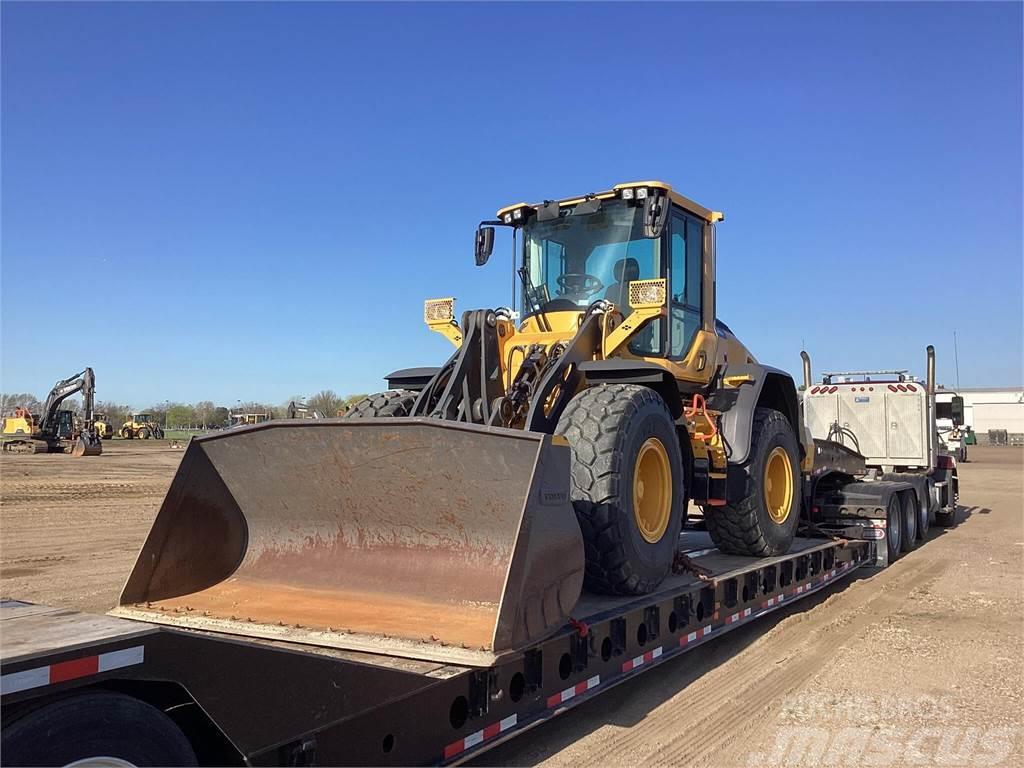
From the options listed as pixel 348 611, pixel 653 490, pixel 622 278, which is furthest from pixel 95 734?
pixel 622 278

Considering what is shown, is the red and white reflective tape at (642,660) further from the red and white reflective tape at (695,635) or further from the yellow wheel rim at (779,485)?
the yellow wheel rim at (779,485)

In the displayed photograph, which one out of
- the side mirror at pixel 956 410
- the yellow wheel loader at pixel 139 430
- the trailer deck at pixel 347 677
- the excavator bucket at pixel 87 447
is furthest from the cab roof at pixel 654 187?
the yellow wheel loader at pixel 139 430

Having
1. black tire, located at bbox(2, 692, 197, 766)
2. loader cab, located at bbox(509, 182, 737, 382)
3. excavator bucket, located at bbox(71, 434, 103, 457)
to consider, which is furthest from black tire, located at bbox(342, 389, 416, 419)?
excavator bucket, located at bbox(71, 434, 103, 457)

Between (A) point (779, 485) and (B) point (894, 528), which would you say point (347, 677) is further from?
(B) point (894, 528)

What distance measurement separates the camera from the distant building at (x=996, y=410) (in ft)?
234

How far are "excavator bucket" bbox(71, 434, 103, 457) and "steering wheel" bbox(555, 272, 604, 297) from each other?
32432 millimetres

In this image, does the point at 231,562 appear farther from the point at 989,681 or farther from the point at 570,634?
the point at 989,681

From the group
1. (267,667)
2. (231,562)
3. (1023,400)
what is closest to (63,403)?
(231,562)

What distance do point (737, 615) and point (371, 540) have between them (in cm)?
296

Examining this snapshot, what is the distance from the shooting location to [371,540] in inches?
179

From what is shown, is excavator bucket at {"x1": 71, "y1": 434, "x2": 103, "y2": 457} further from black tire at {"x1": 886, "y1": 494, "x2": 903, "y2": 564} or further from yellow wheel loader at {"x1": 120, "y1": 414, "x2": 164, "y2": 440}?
black tire at {"x1": 886, "y1": 494, "x2": 903, "y2": 564}

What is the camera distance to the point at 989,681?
5.51m

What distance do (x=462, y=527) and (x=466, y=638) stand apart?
63cm

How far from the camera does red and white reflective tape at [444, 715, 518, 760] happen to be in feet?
11.3
